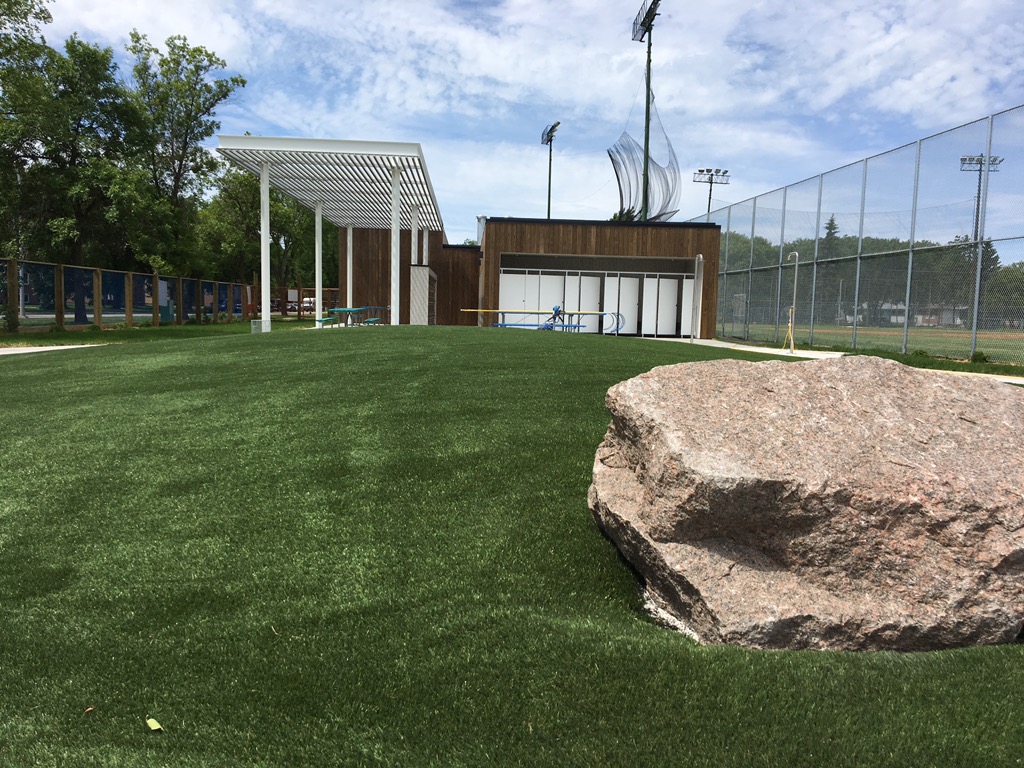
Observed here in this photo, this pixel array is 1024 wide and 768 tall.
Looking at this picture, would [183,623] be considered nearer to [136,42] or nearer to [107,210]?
[107,210]

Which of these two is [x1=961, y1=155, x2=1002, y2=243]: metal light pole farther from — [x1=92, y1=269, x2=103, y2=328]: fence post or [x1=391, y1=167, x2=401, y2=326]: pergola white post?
[x1=92, y1=269, x2=103, y2=328]: fence post

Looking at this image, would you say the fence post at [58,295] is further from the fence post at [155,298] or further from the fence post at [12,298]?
the fence post at [155,298]

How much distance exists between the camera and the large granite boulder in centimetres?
276

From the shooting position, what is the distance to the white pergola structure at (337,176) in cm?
1542

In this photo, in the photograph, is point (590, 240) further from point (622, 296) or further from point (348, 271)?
point (348, 271)

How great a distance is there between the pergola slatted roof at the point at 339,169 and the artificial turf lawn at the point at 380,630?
11364mm

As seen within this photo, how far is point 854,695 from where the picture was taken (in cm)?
244

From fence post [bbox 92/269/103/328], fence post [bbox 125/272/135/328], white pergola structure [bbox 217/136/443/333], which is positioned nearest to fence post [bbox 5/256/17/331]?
fence post [bbox 92/269/103/328]

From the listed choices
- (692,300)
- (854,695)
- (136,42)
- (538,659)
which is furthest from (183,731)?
(136,42)

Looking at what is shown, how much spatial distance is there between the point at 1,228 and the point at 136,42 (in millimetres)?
12679

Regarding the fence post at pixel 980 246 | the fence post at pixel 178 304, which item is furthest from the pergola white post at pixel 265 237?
the fence post at pixel 980 246

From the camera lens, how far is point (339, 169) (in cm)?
1689

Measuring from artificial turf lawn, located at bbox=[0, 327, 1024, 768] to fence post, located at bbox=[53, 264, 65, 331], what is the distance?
1794 cm

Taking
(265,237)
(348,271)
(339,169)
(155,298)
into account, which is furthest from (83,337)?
(339,169)
